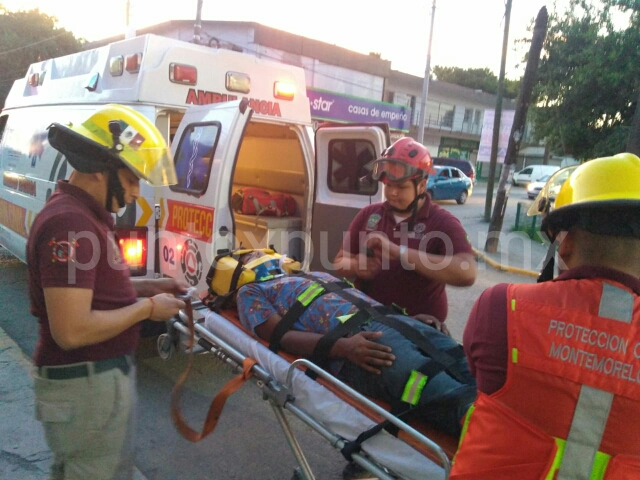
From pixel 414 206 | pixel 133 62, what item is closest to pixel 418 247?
Result: pixel 414 206

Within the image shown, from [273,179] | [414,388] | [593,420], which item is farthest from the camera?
[273,179]

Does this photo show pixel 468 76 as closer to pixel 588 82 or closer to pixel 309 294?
pixel 588 82

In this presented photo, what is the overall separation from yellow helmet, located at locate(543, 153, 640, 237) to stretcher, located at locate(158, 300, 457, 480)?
2.73ft

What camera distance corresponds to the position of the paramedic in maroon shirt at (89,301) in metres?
1.56

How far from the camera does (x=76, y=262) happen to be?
5.08 ft

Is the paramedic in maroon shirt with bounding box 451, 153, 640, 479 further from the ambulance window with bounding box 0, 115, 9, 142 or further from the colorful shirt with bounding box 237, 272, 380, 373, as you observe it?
the ambulance window with bounding box 0, 115, 9, 142

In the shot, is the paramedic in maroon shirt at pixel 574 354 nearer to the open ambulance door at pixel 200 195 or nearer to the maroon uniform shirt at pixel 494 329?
the maroon uniform shirt at pixel 494 329

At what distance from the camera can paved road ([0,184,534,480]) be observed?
293 cm

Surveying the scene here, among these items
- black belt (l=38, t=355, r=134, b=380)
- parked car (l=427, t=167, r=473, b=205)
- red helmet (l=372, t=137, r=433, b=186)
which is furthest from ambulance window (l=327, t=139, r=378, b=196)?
parked car (l=427, t=167, r=473, b=205)

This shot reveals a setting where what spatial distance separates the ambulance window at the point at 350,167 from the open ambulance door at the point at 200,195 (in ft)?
3.99

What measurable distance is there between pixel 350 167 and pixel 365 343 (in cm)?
252

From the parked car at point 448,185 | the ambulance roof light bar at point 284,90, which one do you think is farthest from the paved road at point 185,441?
the parked car at point 448,185

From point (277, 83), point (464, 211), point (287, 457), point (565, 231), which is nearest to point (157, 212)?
point (277, 83)

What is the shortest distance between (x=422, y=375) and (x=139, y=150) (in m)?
1.39
